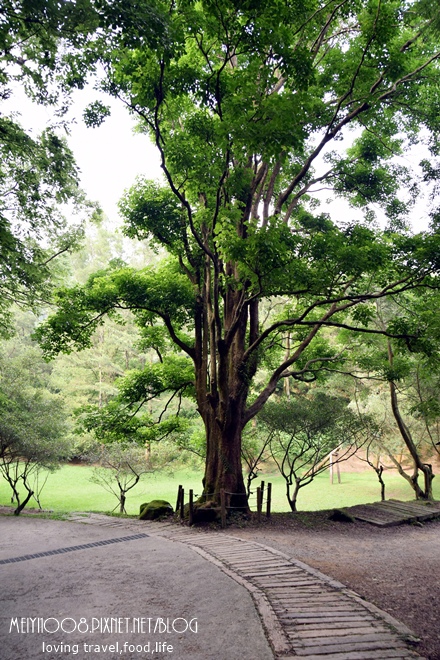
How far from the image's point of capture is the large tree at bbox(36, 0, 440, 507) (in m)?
6.34

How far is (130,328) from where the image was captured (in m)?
37.6

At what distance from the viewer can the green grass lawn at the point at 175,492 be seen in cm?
2206

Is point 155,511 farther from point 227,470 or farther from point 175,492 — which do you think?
point 175,492

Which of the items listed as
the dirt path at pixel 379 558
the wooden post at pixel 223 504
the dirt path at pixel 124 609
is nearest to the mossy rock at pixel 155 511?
the wooden post at pixel 223 504

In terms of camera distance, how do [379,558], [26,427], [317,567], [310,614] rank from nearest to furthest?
[310,614]
[317,567]
[379,558]
[26,427]

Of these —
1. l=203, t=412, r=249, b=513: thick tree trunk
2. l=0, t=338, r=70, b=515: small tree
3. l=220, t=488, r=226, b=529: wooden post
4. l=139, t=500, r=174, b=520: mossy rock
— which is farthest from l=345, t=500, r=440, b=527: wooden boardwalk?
l=0, t=338, r=70, b=515: small tree

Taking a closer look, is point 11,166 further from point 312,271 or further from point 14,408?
point 14,408

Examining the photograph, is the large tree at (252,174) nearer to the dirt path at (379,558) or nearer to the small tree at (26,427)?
the dirt path at (379,558)

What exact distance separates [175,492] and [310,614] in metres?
22.0

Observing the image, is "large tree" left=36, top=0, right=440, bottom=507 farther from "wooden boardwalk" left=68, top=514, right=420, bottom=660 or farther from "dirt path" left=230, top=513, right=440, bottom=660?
"wooden boardwalk" left=68, top=514, right=420, bottom=660

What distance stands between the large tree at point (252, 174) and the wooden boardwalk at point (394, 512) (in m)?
3.45

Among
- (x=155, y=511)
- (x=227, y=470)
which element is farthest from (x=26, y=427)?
(x=227, y=470)

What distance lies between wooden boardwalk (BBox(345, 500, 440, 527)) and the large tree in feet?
11.3

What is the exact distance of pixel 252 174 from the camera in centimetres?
1025
